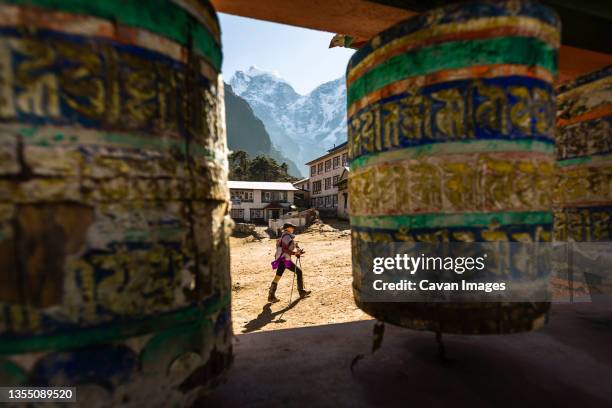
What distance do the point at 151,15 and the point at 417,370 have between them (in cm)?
209

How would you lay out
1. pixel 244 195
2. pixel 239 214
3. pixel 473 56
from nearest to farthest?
pixel 473 56 < pixel 239 214 < pixel 244 195

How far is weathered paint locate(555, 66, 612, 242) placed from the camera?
256 centimetres

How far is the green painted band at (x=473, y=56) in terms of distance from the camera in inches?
50.7

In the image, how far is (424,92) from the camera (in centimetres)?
138

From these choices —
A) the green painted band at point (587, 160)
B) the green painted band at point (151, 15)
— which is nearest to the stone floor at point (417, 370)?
the green painted band at point (587, 160)

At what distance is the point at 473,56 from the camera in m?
1.30

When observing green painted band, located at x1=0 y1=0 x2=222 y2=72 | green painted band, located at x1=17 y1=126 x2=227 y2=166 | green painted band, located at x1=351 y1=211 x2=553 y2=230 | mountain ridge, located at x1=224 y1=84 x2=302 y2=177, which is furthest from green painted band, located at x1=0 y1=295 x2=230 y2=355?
mountain ridge, located at x1=224 y1=84 x2=302 y2=177

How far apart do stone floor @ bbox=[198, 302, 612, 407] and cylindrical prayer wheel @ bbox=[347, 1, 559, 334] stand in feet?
1.21

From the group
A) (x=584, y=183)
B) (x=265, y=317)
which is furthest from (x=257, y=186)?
(x=584, y=183)

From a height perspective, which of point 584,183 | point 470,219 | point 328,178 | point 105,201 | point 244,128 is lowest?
point 470,219

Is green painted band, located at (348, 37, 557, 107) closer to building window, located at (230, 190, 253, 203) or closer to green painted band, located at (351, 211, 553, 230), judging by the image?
green painted band, located at (351, 211, 553, 230)

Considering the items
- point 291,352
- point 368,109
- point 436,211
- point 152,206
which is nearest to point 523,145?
point 436,211

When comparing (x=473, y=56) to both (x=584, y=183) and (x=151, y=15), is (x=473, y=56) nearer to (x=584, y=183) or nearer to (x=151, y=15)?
(x=151, y=15)

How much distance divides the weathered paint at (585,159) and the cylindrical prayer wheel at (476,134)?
1.84m
